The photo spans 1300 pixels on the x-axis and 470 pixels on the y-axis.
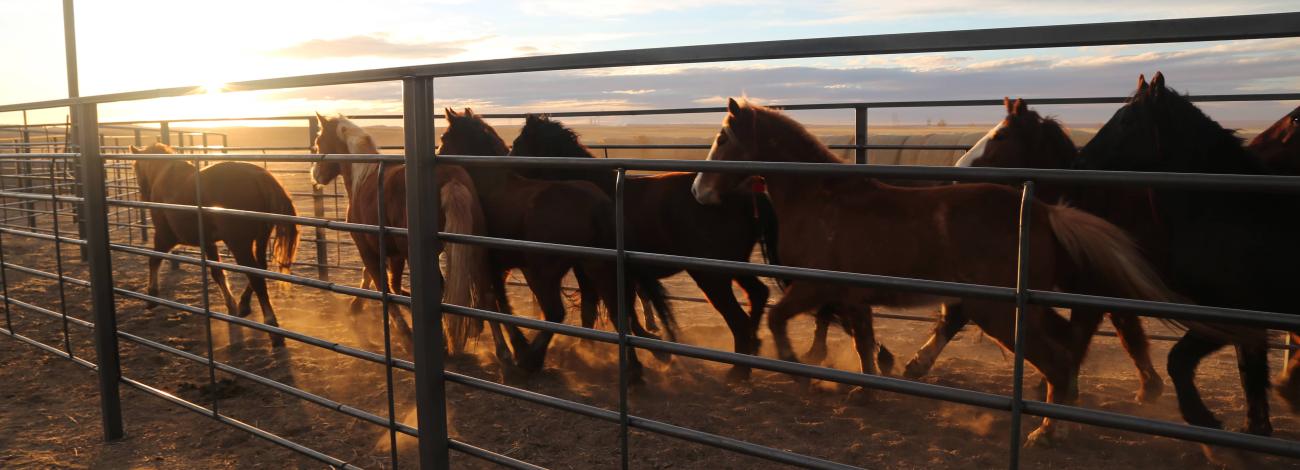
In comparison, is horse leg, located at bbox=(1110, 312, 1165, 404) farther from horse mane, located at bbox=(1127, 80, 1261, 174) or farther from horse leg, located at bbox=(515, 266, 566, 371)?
horse leg, located at bbox=(515, 266, 566, 371)

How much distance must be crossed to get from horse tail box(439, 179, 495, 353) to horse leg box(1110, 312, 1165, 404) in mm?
3387

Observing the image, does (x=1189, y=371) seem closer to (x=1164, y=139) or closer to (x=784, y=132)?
(x=1164, y=139)

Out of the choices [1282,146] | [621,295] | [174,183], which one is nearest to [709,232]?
[1282,146]

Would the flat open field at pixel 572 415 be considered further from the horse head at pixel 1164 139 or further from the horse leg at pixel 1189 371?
the horse head at pixel 1164 139

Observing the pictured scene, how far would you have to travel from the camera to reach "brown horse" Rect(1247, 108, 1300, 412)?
3732mm

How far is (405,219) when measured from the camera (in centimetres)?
505

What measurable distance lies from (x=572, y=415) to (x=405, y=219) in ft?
5.81

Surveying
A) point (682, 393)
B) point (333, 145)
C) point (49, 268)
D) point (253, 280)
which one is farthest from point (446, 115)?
point (49, 268)

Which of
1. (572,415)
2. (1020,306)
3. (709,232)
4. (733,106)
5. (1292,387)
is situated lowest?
(572,415)

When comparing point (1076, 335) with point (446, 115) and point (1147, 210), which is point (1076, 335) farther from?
Answer: point (446, 115)

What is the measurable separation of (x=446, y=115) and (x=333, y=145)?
4.68 ft

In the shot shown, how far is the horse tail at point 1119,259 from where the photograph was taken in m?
2.63

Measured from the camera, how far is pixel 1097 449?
3619mm

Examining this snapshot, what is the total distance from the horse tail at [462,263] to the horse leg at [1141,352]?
11.1 ft
